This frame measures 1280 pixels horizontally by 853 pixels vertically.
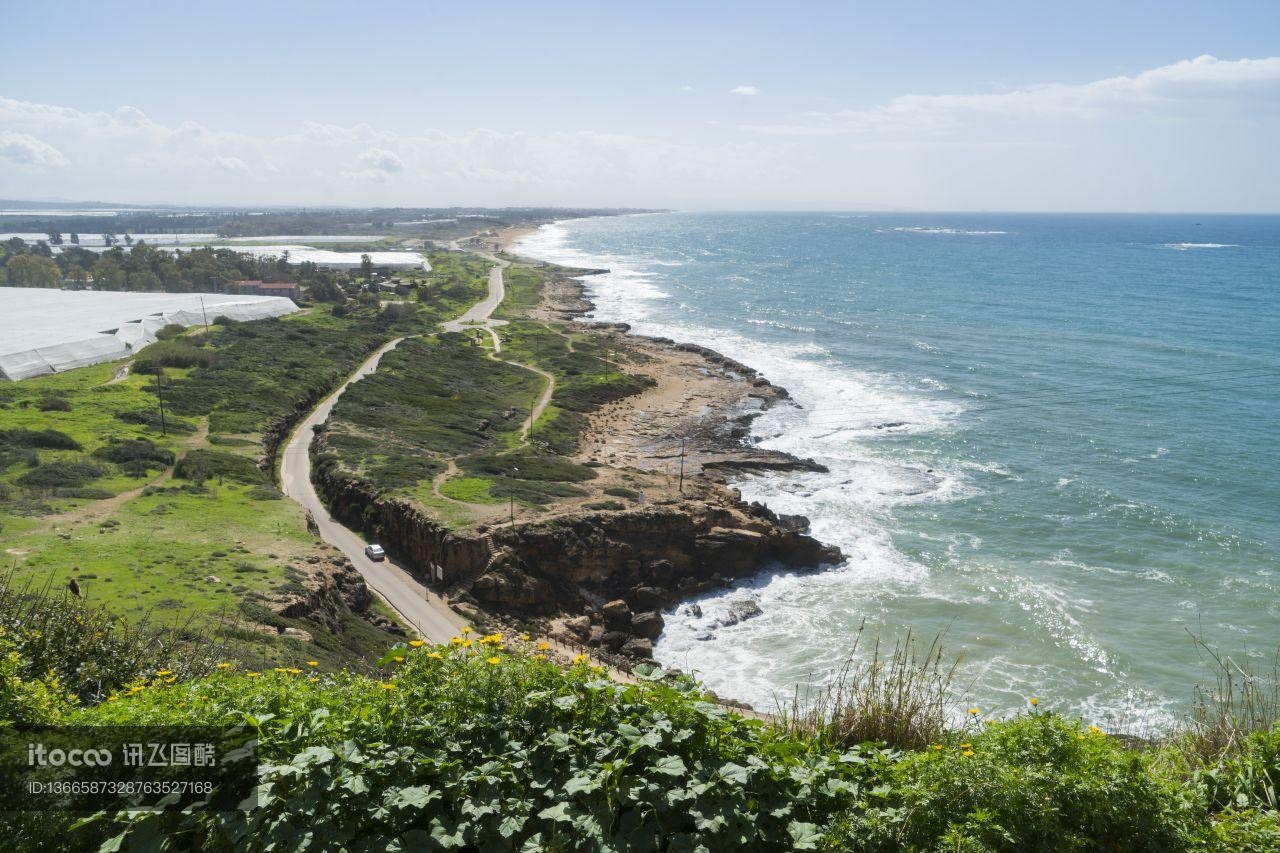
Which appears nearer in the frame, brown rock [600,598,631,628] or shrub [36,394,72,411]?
brown rock [600,598,631,628]

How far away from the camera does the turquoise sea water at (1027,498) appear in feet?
110

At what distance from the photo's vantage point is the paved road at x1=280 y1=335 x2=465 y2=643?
35094mm

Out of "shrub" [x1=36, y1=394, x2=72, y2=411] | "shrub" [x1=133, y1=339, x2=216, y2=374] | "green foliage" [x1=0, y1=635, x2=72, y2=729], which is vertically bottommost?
"shrub" [x1=36, y1=394, x2=72, y2=411]

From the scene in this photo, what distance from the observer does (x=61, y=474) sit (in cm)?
4331

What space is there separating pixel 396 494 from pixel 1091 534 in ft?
128

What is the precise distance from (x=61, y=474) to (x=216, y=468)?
7.59 metres

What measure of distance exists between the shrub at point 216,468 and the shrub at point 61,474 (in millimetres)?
→ 4143

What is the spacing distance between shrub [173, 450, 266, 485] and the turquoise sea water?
28.6m

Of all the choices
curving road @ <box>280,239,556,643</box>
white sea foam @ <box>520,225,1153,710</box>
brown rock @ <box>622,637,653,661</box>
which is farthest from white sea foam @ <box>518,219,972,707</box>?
curving road @ <box>280,239,556,643</box>

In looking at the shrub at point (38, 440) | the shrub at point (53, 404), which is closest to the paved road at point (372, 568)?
the shrub at point (38, 440)

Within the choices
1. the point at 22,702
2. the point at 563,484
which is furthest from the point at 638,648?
the point at 22,702

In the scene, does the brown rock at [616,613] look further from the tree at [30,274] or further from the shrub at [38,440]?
the tree at [30,274]

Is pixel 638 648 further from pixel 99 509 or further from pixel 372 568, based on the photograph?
pixel 99 509

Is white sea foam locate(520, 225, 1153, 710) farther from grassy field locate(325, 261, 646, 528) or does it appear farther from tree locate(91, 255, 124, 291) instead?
tree locate(91, 255, 124, 291)
